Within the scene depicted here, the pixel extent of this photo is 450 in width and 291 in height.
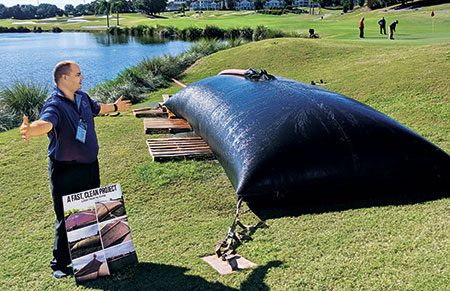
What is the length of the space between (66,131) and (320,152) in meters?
2.96

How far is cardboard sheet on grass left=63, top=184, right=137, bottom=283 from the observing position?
3635 mm

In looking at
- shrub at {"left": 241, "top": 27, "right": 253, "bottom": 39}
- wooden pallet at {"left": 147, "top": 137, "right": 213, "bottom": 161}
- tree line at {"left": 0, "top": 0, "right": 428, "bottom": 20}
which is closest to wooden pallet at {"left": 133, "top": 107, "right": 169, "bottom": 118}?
wooden pallet at {"left": 147, "top": 137, "right": 213, "bottom": 161}

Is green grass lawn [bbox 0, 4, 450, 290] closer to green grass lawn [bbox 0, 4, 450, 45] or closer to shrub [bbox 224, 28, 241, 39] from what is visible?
green grass lawn [bbox 0, 4, 450, 45]

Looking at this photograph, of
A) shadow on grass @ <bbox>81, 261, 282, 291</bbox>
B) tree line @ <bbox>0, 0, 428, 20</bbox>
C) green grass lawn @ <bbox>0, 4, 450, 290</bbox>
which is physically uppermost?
tree line @ <bbox>0, 0, 428, 20</bbox>

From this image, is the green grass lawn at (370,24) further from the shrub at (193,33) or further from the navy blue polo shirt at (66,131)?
the navy blue polo shirt at (66,131)

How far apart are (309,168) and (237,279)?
1815 millimetres

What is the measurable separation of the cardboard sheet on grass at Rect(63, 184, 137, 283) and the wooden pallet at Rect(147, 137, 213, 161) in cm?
321

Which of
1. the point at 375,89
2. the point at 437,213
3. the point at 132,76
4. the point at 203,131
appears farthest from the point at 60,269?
the point at 132,76

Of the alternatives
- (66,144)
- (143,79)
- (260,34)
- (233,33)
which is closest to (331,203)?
(66,144)

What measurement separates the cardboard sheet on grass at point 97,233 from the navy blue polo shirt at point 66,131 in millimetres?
394

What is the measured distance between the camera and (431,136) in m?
7.18

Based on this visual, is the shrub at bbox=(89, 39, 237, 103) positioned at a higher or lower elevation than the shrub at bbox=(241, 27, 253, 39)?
lower

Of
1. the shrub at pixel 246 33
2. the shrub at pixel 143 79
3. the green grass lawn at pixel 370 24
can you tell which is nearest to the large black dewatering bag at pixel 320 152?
the shrub at pixel 143 79

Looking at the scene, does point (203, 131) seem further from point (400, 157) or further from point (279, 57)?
point (279, 57)
